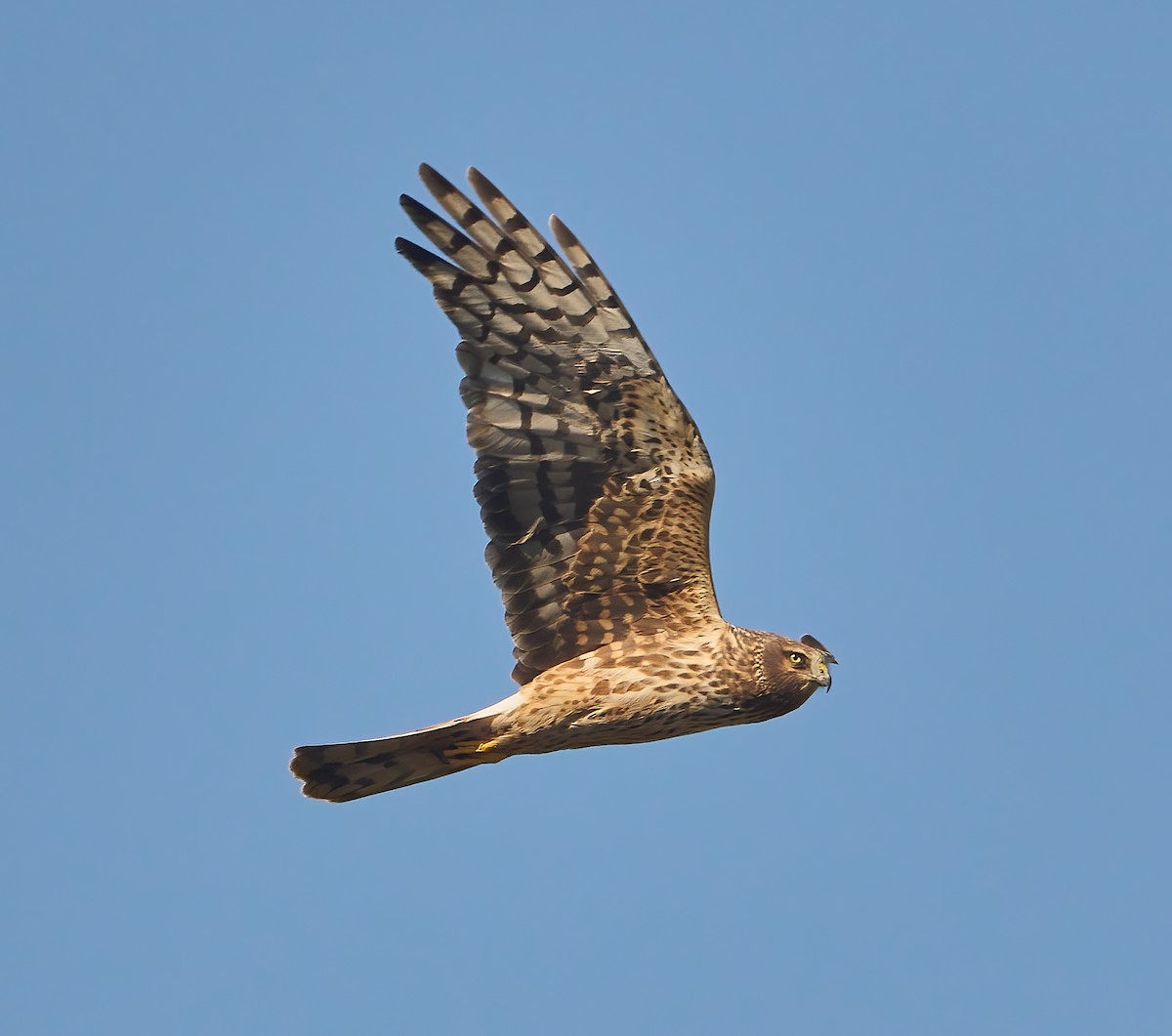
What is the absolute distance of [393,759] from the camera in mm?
15750

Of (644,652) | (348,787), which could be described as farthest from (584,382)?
(348,787)

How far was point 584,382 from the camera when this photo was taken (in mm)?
15648

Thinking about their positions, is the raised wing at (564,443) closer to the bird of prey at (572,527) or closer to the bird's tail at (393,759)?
the bird of prey at (572,527)

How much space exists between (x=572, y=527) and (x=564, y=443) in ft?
1.60

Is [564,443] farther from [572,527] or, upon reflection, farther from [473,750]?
[473,750]

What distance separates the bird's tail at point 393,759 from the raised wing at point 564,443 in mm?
478

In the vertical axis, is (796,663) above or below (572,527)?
below

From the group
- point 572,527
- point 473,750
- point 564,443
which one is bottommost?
point 473,750

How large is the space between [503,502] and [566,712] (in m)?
1.23

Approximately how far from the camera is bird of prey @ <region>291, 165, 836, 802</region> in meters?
15.6

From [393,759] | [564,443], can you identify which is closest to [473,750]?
[393,759]

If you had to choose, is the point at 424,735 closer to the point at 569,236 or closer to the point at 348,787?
the point at 348,787

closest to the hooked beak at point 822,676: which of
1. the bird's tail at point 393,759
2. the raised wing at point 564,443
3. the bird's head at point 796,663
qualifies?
the bird's head at point 796,663

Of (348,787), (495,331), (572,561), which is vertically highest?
(495,331)
